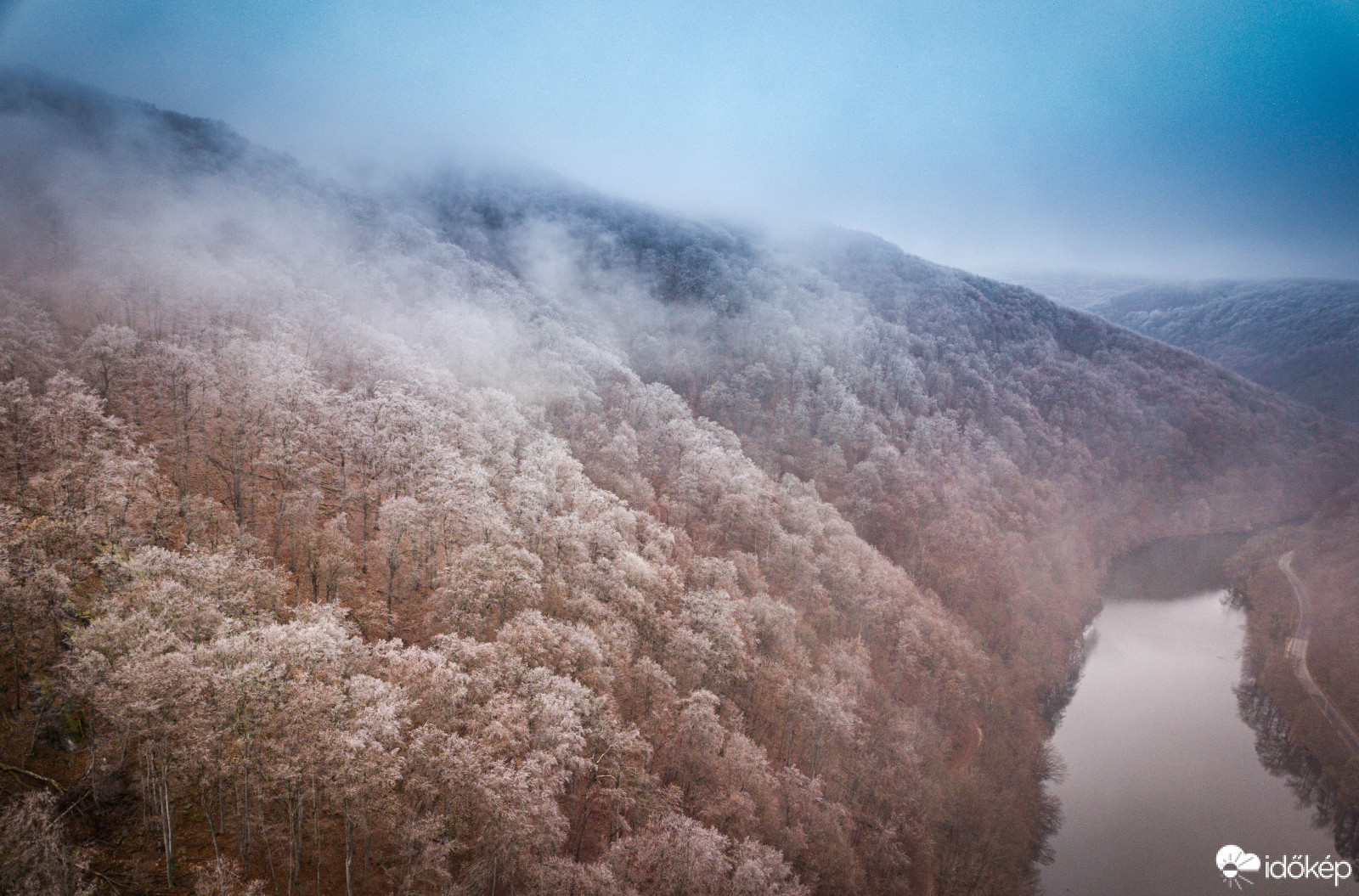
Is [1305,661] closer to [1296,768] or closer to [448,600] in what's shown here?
[1296,768]

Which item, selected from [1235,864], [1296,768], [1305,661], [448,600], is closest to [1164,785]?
[1235,864]

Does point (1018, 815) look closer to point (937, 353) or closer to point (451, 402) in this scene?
point (451, 402)

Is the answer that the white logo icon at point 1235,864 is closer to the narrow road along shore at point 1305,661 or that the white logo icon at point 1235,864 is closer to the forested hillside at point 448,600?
the forested hillside at point 448,600

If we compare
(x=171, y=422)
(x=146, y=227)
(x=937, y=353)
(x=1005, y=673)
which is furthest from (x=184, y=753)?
(x=937, y=353)

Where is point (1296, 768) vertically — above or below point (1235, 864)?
above

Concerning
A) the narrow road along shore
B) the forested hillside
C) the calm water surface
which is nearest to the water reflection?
the calm water surface

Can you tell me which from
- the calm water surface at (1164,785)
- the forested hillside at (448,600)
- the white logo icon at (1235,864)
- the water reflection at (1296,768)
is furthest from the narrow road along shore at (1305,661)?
the white logo icon at (1235,864)
